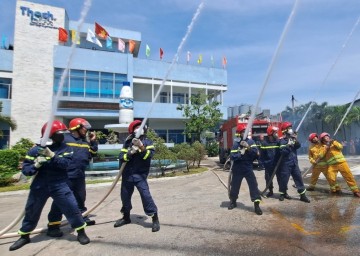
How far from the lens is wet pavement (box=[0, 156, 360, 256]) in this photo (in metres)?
4.28

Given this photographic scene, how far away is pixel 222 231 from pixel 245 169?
1.78 meters

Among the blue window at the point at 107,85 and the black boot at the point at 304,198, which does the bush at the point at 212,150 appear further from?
the black boot at the point at 304,198

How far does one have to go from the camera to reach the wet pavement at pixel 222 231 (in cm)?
428

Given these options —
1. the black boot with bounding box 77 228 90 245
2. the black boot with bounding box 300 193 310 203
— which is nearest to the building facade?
the black boot with bounding box 300 193 310 203

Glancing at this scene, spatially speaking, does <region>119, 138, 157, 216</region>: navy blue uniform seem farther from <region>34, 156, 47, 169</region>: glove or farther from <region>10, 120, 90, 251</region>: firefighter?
<region>34, 156, 47, 169</region>: glove

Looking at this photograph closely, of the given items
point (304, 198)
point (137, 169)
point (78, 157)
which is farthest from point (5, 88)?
point (304, 198)

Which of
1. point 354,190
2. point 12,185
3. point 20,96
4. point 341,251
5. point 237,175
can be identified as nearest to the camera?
point 341,251

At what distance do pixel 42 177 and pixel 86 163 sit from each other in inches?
45.0

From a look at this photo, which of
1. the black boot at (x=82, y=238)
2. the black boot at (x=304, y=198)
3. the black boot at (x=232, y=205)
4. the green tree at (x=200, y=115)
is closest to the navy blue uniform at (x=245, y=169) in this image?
the black boot at (x=232, y=205)

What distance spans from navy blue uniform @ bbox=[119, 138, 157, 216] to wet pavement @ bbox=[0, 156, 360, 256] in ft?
1.55

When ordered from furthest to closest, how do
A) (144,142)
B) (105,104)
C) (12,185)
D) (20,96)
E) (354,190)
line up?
(105,104) < (20,96) < (12,185) < (354,190) < (144,142)

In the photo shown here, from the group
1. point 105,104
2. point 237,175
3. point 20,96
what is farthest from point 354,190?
point 20,96

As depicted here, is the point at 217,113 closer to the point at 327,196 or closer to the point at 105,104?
the point at 105,104

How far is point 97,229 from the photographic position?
5605mm
